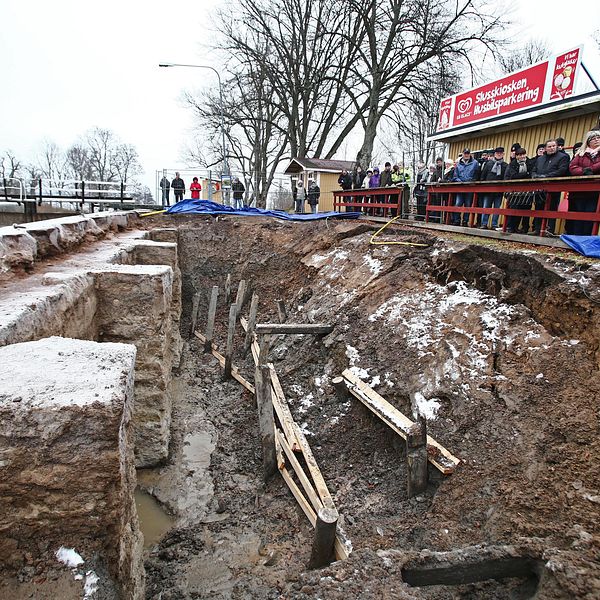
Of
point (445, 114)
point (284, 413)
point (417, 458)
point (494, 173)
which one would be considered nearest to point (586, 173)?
point (494, 173)

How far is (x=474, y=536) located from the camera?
335cm

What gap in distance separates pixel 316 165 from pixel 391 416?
73.7 ft

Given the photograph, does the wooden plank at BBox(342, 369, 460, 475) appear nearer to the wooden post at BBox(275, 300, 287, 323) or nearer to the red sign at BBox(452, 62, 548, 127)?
the wooden post at BBox(275, 300, 287, 323)

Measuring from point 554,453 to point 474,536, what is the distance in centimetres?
92

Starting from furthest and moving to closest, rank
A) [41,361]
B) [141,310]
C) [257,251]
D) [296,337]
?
[257,251] < [296,337] < [141,310] < [41,361]

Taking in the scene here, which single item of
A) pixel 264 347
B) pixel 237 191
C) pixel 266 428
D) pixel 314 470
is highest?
pixel 237 191

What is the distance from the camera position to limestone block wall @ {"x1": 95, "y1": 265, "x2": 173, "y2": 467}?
516 cm

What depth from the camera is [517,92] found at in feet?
36.9

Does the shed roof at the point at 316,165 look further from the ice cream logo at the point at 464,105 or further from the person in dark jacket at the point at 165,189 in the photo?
the ice cream logo at the point at 464,105

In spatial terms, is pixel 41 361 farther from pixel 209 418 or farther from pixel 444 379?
pixel 209 418

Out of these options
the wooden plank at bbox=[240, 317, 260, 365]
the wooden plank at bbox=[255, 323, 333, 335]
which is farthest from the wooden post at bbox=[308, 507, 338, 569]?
the wooden plank at bbox=[240, 317, 260, 365]

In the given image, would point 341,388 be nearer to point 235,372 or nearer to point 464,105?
point 235,372

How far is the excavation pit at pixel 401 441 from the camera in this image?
3131mm

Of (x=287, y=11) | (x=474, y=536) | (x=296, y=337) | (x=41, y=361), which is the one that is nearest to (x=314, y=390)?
(x=296, y=337)
